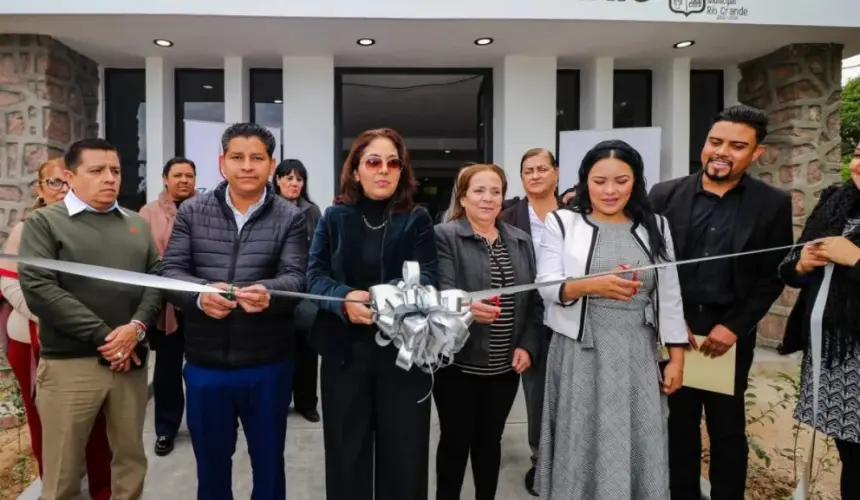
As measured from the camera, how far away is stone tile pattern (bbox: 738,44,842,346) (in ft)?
20.9

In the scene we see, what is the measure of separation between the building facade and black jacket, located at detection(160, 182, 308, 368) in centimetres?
367

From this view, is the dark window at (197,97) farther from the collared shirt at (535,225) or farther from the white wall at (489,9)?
the collared shirt at (535,225)

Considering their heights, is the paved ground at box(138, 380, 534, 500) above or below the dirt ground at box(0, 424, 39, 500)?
above

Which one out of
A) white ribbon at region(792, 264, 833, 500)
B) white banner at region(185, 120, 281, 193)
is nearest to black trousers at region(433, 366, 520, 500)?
white ribbon at region(792, 264, 833, 500)

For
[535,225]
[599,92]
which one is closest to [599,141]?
[599,92]

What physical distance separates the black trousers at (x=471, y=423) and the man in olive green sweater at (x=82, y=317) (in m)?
1.44

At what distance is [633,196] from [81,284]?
2.45 m

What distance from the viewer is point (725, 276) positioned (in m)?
2.52

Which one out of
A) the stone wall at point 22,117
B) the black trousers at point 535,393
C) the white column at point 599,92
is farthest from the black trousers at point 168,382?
the white column at point 599,92

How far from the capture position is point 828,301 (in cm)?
229

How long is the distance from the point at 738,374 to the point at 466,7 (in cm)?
421

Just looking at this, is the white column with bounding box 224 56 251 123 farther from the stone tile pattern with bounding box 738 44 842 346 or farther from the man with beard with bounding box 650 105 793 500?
the stone tile pattern with bounding box 738 44 842 346

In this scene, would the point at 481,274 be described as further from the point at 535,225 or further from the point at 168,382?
the point at 168,382

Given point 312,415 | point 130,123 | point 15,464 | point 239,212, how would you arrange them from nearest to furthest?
point 239,212 → point 15,464 → point 312,415 → point 130,123
